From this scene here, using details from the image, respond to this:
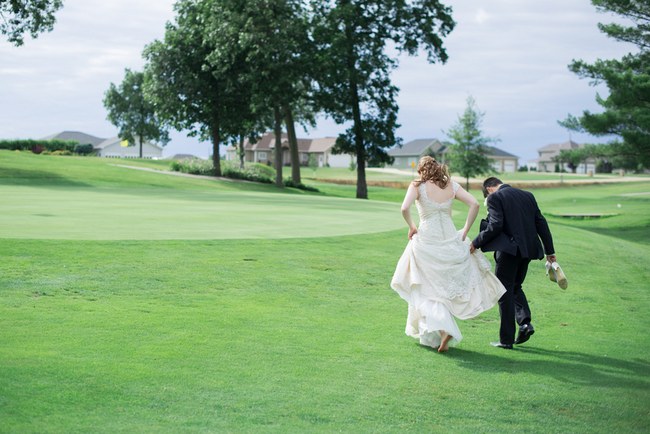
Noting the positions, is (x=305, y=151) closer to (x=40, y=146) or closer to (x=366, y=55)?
(x=40, y=146)

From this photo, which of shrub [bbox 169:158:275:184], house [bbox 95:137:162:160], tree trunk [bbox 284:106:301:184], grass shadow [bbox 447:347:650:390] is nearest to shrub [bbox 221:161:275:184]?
shrub [bbox 169:158:275:184]

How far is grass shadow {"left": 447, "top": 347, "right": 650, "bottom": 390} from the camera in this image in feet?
28.0

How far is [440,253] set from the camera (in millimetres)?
9609

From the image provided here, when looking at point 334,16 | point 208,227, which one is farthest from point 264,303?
point 334,16

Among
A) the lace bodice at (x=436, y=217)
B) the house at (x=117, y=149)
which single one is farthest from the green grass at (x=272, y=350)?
the house at (x=117, y=149)

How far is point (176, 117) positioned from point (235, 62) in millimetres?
8390

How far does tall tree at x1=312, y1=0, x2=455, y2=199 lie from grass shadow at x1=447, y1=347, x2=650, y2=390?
4750 cm

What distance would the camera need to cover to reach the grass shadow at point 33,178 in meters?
42.8

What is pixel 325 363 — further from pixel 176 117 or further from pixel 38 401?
pixel 176 117

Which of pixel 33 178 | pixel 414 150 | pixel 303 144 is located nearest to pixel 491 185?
pixel 33 178

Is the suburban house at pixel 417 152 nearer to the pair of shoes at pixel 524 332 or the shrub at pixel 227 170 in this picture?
the shrub at pixel 227 170

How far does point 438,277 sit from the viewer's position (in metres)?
9.59

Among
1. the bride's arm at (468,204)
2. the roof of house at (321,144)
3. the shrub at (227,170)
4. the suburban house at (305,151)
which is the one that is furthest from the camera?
the roof of house at (321,144)

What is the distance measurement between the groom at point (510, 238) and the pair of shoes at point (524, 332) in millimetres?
13
